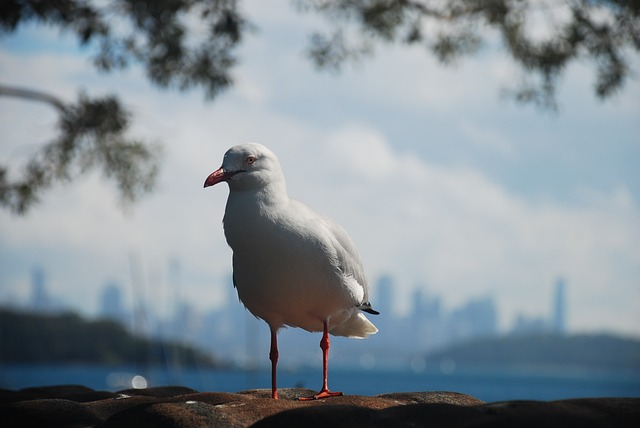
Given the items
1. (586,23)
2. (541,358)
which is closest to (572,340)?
(541,358)

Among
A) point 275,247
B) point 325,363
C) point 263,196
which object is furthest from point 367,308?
point 263,196

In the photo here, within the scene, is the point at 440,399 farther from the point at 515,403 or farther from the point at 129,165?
the point at 129,165

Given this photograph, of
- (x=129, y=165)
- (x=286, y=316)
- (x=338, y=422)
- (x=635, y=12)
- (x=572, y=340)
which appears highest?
(x=572, y=340)

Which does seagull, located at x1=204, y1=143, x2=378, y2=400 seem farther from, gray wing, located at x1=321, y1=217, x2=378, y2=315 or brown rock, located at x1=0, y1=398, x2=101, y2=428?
brown rock, located at x1=0, y1=398, x2=101, y2=428

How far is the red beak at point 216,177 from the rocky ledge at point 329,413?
1.40 meters

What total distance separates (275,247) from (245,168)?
0.57 metres

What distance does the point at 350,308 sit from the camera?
21.6 feet

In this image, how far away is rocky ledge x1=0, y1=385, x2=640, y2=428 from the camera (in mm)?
4582

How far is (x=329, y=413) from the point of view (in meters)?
4.68

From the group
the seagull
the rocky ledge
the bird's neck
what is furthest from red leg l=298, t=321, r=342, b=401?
the bird's neck

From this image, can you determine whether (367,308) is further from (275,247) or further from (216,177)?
(216,177)

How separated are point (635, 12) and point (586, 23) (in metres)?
0.96

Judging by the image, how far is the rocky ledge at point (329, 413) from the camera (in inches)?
180

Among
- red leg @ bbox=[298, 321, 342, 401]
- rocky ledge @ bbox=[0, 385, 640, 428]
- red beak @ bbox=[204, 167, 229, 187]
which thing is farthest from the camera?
red leg @ bbox=[298, 321, 342, 401]
